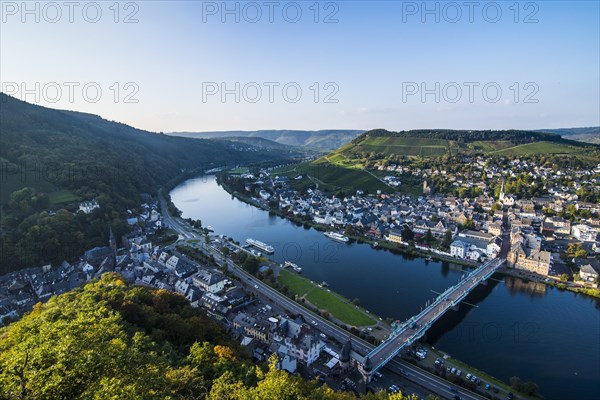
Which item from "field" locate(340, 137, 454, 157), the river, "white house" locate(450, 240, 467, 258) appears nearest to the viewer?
the river

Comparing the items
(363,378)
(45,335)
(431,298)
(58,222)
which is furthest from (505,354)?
(58,222)

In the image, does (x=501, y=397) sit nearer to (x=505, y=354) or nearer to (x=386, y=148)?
(x=505, y=354)

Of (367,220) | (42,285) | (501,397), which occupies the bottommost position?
(501,397)

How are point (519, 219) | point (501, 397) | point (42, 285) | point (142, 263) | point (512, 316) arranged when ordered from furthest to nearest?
point (519, 219) → point (142, 263) → point (42, 285) → point (512, 316) → point (501, 397)

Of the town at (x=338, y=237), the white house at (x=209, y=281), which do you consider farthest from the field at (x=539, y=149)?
the white house at (x=209, y=281)

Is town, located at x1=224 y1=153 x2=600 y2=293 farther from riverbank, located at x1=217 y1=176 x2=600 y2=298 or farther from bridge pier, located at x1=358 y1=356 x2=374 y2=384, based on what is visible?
bridge pier, located at x1=358 y1=356 x2=374 y2=384

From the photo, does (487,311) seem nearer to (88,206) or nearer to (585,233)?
(585,233)

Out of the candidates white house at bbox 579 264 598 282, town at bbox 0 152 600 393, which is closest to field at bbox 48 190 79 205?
town at bbox 0 152 600 393
